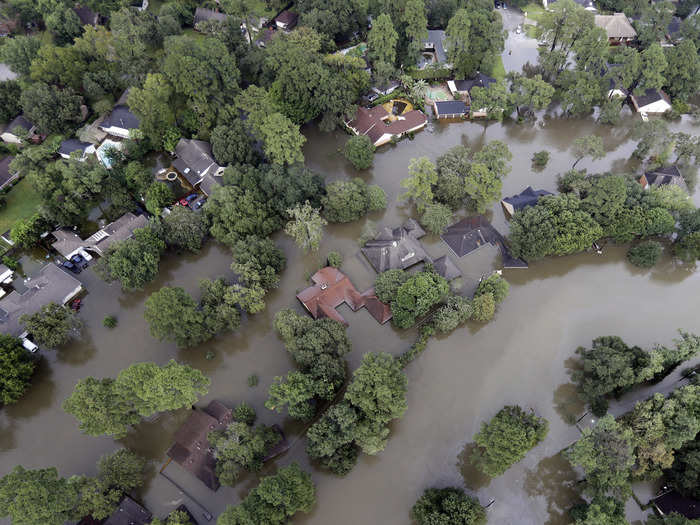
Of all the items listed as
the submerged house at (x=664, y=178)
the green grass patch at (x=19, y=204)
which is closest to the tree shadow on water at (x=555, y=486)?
the submerged house at (x=664, y=178)

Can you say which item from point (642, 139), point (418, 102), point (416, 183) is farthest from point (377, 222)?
point (642, 139)

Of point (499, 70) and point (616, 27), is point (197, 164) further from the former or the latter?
point (616, 27)

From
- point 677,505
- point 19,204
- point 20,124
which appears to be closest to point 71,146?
point 20,124

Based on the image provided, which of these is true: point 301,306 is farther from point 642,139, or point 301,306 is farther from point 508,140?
point 642,139

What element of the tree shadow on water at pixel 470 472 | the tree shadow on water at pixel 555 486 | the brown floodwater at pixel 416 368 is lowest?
the tree shadow on water at pixel 555 486

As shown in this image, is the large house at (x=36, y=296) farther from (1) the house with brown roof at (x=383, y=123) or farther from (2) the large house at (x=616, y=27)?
(2) the large house at (x=616, y=27)

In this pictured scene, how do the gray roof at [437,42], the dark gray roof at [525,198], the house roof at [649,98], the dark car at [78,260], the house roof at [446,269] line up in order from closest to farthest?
1. the house roof at [446,269]
2. the dark car at [78,260]
3. the dark gray roof at [525,198]
4. the house roof at [649,98]
5. the gray roof at [437,42]
